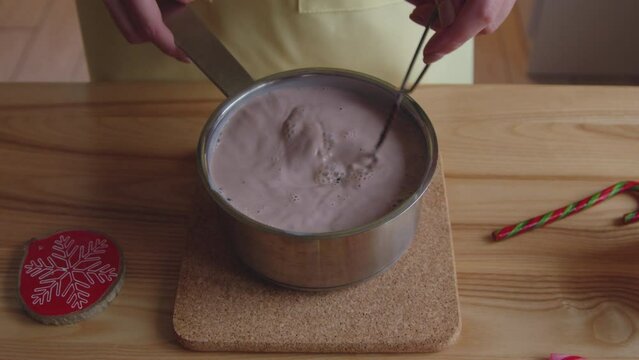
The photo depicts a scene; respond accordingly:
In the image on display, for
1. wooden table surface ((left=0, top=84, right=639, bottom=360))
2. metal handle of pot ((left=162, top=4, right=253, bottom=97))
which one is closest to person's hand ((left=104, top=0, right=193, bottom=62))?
metal handle of pot ((left=162, top=4, right=253, bottom=97))

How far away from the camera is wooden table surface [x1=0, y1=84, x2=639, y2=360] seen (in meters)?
0.68

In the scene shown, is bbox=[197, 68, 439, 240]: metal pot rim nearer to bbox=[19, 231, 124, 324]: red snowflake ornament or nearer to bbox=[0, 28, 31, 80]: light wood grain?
bbox=[19, 231, 124, 324]: red snowflake ornament

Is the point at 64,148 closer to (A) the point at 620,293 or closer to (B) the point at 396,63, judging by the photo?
(B) the point at 396,63

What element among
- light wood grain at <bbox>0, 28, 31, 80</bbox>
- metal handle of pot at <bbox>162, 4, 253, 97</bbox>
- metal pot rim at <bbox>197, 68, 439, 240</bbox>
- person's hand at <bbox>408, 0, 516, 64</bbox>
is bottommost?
light wood grain at <bbox>0, 28, 31, 80</bbox>

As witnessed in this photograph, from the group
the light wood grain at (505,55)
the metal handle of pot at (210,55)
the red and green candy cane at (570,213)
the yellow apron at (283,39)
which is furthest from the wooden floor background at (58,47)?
the metal handle of pot at (210,55)

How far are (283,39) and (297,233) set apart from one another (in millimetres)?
382

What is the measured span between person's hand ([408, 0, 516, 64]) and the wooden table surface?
5.8 inches

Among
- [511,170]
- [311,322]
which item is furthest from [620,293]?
[311,322]

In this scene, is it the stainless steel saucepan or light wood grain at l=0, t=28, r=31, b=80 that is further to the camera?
light wood grain at l=0, t=28, r=31, b=80

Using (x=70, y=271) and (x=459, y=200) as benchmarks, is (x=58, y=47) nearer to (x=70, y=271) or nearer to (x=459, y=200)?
(x=70, y=271)

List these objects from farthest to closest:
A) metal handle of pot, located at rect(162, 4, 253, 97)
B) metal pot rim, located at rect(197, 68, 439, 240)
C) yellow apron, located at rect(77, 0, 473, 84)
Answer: yellow apron, located at rect(77, 0, 473, 84), metal handle of pot, located at rect(162, 4, 253, 97), metal pot rim, located at rect(197, 68, 439, 240)

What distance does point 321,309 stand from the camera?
2.24 feet

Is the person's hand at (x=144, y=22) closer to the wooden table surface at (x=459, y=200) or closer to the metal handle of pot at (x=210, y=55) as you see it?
the metal handle of pot at (x=210, y=55)

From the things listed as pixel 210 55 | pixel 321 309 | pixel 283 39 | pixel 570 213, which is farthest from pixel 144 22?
pixel 570 213
